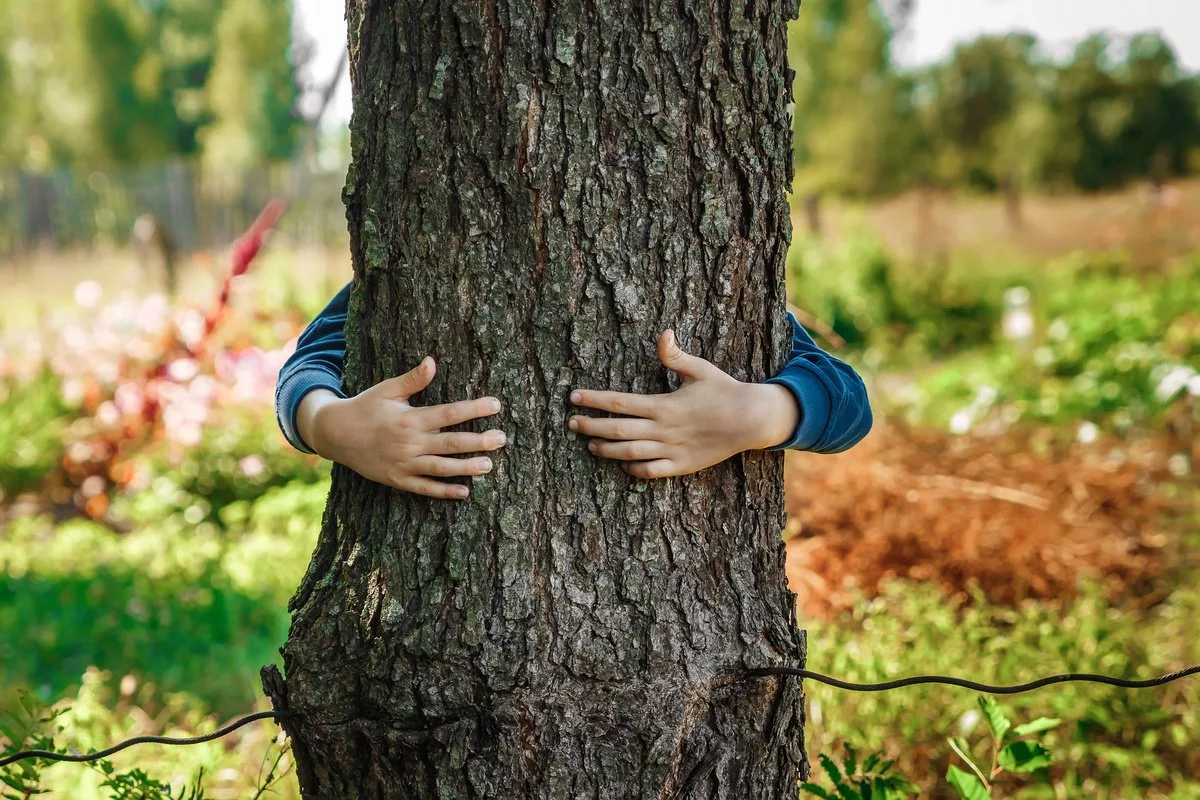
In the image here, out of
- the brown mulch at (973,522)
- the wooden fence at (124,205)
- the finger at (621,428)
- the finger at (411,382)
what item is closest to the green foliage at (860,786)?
the finger at (621,428)

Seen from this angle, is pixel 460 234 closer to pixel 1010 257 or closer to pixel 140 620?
pixel 140 620

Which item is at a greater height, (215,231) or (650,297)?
(215,231)

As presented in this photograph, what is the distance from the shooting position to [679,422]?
141cm

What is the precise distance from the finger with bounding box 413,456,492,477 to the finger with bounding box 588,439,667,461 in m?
0.15

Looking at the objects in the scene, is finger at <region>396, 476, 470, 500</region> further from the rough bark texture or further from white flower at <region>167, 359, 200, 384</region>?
white flower at <region>167, 359, 200, 384</region>

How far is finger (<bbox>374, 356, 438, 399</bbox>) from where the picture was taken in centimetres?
142

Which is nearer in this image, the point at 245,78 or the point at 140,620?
the point at 140,620

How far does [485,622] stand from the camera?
55.6 inches

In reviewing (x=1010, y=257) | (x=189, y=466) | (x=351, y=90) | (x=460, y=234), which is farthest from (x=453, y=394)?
(x=1010, y=257)

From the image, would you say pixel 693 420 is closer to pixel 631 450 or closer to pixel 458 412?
pixel 631 450

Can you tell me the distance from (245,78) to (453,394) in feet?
79.5

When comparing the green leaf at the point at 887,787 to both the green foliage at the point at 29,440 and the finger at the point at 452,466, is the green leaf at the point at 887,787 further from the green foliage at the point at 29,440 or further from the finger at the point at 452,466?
the green foliage at the point at 29,440

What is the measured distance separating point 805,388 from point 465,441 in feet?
1.65

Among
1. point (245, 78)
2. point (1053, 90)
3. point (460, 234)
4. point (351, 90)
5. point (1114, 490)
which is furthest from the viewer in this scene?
point (245, 78)
